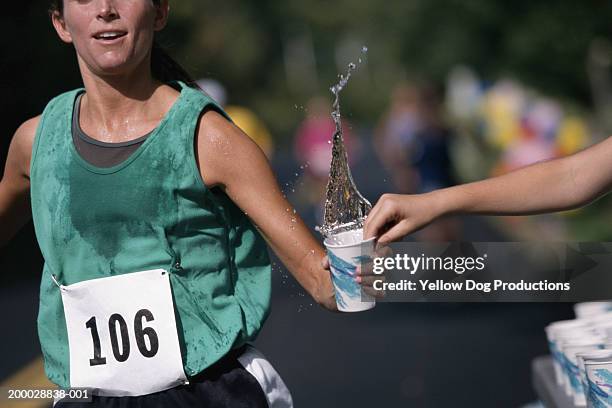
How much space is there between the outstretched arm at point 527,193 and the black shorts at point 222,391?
0.56 m

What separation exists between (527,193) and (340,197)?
1.62 feet

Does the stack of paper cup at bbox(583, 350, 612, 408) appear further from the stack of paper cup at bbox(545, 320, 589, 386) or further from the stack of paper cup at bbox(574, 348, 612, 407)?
the stack of paper cup at bbox(545, 320, 589, 386)

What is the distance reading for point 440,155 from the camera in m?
10.7

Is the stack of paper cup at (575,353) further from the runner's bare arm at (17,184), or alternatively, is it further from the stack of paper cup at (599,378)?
the runner's bare arm at (17,184)

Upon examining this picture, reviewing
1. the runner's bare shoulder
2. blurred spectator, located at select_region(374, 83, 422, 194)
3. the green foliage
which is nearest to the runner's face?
the runner's bare shoulder

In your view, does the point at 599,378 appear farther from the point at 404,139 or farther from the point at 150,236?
the point at 404,139

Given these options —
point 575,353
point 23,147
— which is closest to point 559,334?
point 575,353

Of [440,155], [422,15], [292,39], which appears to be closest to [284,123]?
[422,15]

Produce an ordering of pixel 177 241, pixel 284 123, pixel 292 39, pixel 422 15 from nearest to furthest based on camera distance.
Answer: pixel 177 241, pixel 422 15, pixel 284 123, pixel 292 39

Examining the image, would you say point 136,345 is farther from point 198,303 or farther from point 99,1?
point 99,1

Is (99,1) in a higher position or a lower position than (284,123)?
lower

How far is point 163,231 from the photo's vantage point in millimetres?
3045

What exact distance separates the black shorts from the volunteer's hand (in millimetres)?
532

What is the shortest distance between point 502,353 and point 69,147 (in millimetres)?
5646
